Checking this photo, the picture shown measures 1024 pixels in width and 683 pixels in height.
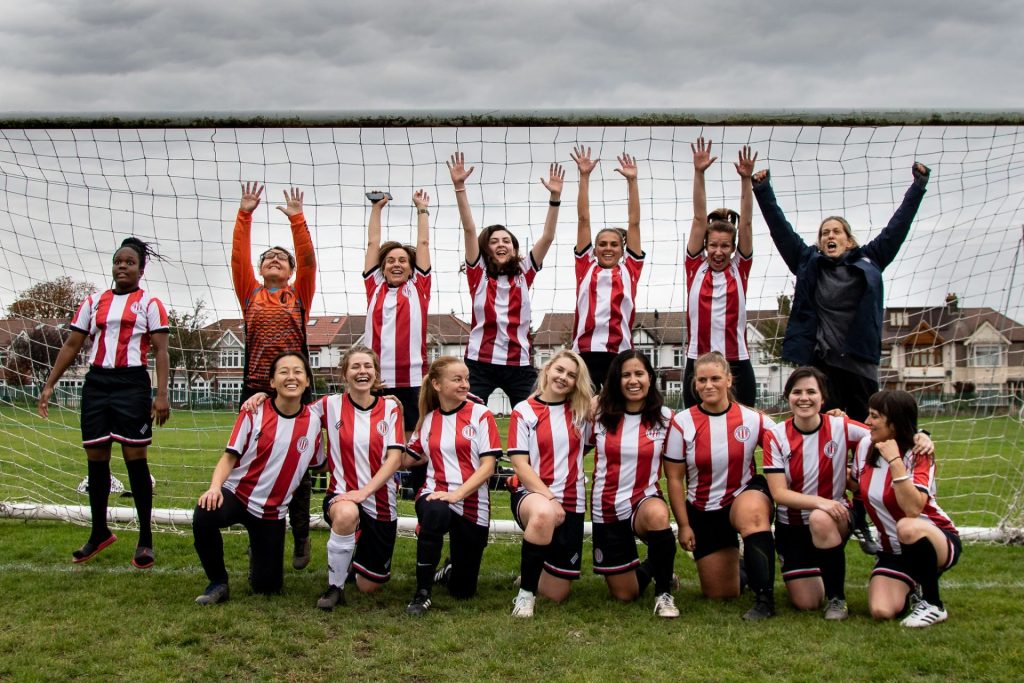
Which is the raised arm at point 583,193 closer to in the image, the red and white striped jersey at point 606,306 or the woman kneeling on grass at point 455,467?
the red and white striped jersey at point 606,306

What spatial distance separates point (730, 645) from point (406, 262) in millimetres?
2851

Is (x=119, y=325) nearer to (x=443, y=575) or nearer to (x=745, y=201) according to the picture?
(x=443, y=575)

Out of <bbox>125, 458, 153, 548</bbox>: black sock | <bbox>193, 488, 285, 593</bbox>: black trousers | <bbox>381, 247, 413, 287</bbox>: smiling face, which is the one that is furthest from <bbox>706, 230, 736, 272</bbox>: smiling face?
<bbox>125, 458, 153, 548</bbox>: black sock

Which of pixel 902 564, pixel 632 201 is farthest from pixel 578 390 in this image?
pixel 902 564

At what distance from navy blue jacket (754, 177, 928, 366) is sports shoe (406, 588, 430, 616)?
2.37 metres

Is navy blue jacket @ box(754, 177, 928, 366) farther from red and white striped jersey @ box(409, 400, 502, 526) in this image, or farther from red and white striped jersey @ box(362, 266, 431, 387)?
red and white striped jersey @ box(362, 266, 431, 387)

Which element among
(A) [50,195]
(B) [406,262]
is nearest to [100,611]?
(B) [406,262]

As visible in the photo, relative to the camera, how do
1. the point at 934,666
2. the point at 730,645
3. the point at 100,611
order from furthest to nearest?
1. the point at 100,611
2. the point at 730,645
3. the point at 934,666

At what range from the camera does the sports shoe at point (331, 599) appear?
4.18 metres

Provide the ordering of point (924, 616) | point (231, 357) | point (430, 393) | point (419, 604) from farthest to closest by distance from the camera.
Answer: point (231, 357) → point (430, 393) → point (419, 604) → point (924, 616)

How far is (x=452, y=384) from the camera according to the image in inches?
176

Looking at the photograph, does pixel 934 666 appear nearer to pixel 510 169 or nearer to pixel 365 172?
pixel 510 169

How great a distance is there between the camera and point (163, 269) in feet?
19.6

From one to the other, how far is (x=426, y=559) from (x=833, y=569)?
1.97m
